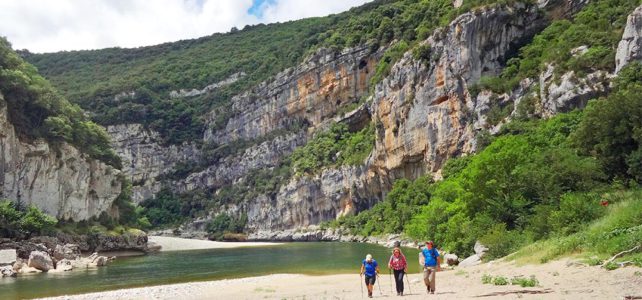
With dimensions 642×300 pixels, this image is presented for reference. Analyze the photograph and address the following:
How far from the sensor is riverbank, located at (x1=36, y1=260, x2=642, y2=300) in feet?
47.9

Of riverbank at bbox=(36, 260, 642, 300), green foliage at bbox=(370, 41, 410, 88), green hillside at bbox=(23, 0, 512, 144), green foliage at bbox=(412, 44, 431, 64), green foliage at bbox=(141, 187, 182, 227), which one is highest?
green hillside at bbox=(23, 0, 512, 144)

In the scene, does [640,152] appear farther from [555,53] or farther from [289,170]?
[289,170]

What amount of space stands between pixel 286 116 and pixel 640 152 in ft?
416

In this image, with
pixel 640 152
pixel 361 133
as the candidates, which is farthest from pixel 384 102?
pixel 640 152

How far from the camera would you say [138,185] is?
162 metres

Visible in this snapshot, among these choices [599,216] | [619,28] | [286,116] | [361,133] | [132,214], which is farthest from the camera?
[286,116]

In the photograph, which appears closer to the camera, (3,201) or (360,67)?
(3,201)

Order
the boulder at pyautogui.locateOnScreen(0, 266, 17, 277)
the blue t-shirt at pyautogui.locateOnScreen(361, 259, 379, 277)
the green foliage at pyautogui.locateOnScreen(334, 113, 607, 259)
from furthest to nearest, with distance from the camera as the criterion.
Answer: the boulder at pyautogui.locateOnScreen(0, 266, 17, 277) < the green foliage at pyautogui.locateOnScreen(334, 113, 607, 259) < the blue t-shirt at pyautogui.locateOnScreen(361, 259, 379, 277)

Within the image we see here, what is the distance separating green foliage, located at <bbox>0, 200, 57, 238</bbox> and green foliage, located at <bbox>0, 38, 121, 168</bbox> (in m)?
10.8

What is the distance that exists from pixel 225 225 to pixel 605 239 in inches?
5065

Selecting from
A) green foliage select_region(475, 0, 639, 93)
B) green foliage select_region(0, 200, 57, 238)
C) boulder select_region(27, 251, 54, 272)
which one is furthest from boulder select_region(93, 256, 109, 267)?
green foliage select_region(475, 0, 639, 93)

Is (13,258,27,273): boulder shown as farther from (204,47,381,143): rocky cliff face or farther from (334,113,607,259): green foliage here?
(204,47,381,143): rocky cliff face

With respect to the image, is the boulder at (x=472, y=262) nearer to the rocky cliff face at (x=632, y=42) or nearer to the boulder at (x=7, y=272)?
the rocky cliff face at (x=632, y=42)

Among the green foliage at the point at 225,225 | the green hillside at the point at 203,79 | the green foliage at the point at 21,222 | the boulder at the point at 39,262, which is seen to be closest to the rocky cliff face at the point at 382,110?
the green foliage at the point at 225,225
